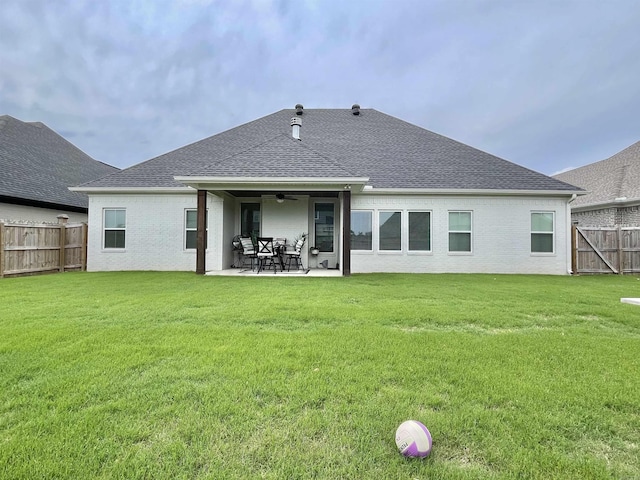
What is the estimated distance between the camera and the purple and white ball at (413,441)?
1.60 meters

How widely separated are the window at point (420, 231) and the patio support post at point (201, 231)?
21.6ft

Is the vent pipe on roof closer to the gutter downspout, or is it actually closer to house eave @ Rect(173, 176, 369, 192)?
house eave @ Rect(173, 176, 369, 192)

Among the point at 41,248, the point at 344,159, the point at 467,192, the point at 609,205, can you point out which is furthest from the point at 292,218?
the point at 609,205

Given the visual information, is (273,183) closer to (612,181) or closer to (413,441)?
(413,441)

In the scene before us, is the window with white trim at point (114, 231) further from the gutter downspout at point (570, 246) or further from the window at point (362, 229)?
the gutter downspout at point (570, 246)

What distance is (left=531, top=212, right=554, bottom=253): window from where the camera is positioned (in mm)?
10508

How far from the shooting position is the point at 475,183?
415 inches

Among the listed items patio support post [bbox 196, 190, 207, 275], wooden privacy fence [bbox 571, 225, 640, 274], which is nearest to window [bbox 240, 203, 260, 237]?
patio support post [bbox 196, 190, 207, 275]

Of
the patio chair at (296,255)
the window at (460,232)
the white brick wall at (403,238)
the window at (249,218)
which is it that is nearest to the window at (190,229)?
the white brick wall at (403,238)

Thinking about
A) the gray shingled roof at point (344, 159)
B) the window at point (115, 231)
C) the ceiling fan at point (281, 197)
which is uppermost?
the gray shingled roof at point (344, 159)

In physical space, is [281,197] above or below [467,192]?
below

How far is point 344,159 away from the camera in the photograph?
1209cm

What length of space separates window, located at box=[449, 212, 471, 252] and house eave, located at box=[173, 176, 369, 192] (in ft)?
12.6

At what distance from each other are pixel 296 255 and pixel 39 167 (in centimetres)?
1277
